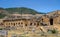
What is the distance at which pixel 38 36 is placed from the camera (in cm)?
1455

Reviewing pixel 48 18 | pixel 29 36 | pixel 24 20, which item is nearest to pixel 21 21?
pixel 24 20

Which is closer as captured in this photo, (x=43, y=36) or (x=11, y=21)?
(x=43, y=36)

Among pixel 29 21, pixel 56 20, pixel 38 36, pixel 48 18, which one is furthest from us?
pixel 29 21

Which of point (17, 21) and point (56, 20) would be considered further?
point (17, 21)

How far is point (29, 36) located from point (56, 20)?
941 inches

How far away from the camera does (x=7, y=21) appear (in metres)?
47.9

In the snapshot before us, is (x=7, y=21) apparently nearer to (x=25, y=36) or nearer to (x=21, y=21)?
(x=21, y=21)

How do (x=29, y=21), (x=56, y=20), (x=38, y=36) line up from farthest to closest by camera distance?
(x=29, y=21) → (x=56, y=20) → (x=38, y=36)

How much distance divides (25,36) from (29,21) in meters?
31.6

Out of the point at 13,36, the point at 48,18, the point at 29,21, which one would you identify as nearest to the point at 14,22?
the point at 29,21

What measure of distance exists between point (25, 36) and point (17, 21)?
32.9m

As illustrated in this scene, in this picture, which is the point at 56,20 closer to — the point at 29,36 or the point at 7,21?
the point at 7,21

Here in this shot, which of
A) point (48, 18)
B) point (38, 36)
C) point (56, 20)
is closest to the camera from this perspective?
point (38, 36)

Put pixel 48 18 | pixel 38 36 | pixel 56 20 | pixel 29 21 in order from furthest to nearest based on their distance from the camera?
pixel 29 21 < pixel 48 18 < pixel 56 20 < pixel 38 36
